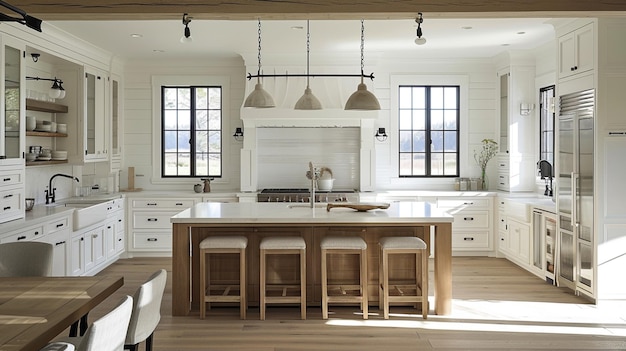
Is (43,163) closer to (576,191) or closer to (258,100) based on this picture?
(258,100)

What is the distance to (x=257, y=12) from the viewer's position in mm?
4086

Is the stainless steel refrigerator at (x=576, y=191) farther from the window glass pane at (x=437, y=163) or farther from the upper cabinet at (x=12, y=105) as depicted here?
the upper cabinet at (x=12, y=105)

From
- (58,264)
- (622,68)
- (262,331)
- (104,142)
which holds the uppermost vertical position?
(622,68)

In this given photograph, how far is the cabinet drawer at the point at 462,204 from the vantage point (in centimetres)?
787

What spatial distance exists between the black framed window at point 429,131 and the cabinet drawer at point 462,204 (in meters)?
0.78

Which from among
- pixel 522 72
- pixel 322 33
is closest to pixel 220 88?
pixel 322 33

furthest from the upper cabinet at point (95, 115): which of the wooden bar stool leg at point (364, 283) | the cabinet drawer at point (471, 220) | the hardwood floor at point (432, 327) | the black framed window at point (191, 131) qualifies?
the cabinet drawer at point (471, 220)

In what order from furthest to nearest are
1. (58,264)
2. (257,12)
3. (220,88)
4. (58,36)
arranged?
1. (220,88)
2. (58,36)
3. (58,264)
4. (257,12)

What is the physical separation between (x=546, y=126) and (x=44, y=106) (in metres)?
6.20

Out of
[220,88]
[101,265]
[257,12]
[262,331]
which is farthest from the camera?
[220,88]

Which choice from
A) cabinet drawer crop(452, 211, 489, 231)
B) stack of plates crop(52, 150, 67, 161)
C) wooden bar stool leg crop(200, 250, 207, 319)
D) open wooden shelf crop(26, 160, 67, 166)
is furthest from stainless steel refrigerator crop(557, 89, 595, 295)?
stack of plates crop(52, 150, 67, 161)

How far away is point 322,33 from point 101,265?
153 inches

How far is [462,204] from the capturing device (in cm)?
790

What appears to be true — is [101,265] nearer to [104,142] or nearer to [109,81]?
[104,142]
